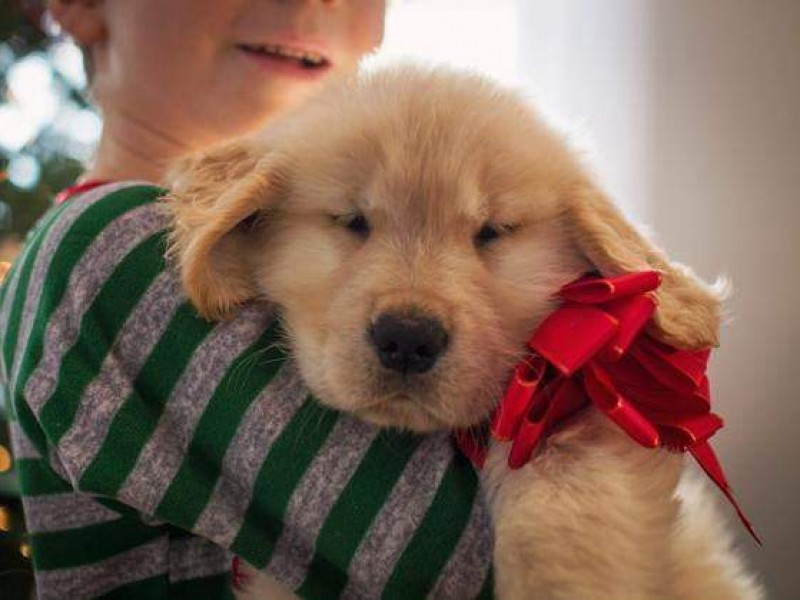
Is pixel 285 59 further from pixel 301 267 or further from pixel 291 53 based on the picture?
pixel 301 267

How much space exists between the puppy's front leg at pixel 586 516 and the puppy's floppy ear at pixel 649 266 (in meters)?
0.13

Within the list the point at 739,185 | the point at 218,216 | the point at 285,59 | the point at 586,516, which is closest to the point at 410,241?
the point at 218,216

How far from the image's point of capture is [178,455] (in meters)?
0.91

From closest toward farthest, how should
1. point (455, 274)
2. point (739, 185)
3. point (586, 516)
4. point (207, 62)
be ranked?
point (586, 516) → point (455, 274) → point (207, 62) → point (739, 185)

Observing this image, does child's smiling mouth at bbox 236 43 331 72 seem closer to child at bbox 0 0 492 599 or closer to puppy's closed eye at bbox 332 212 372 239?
child at bbox 0 0 492 599

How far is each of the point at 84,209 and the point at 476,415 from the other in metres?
0.54

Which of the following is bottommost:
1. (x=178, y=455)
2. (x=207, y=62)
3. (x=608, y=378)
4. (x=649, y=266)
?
(x=178, y=455)

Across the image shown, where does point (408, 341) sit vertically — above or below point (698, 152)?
below

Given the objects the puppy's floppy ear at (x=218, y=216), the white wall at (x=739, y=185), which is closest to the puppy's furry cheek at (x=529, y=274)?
the puppy's floppy ear at (x=218, y=216)

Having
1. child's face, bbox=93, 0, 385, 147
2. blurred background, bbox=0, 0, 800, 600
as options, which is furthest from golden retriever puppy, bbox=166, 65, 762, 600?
blurred background, bbox=0, 0, 800, 600

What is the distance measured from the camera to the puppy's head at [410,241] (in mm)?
860

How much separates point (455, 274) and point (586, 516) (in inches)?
11.3

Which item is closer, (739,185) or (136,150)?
(136,150)

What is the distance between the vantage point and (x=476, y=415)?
0.88 metres
